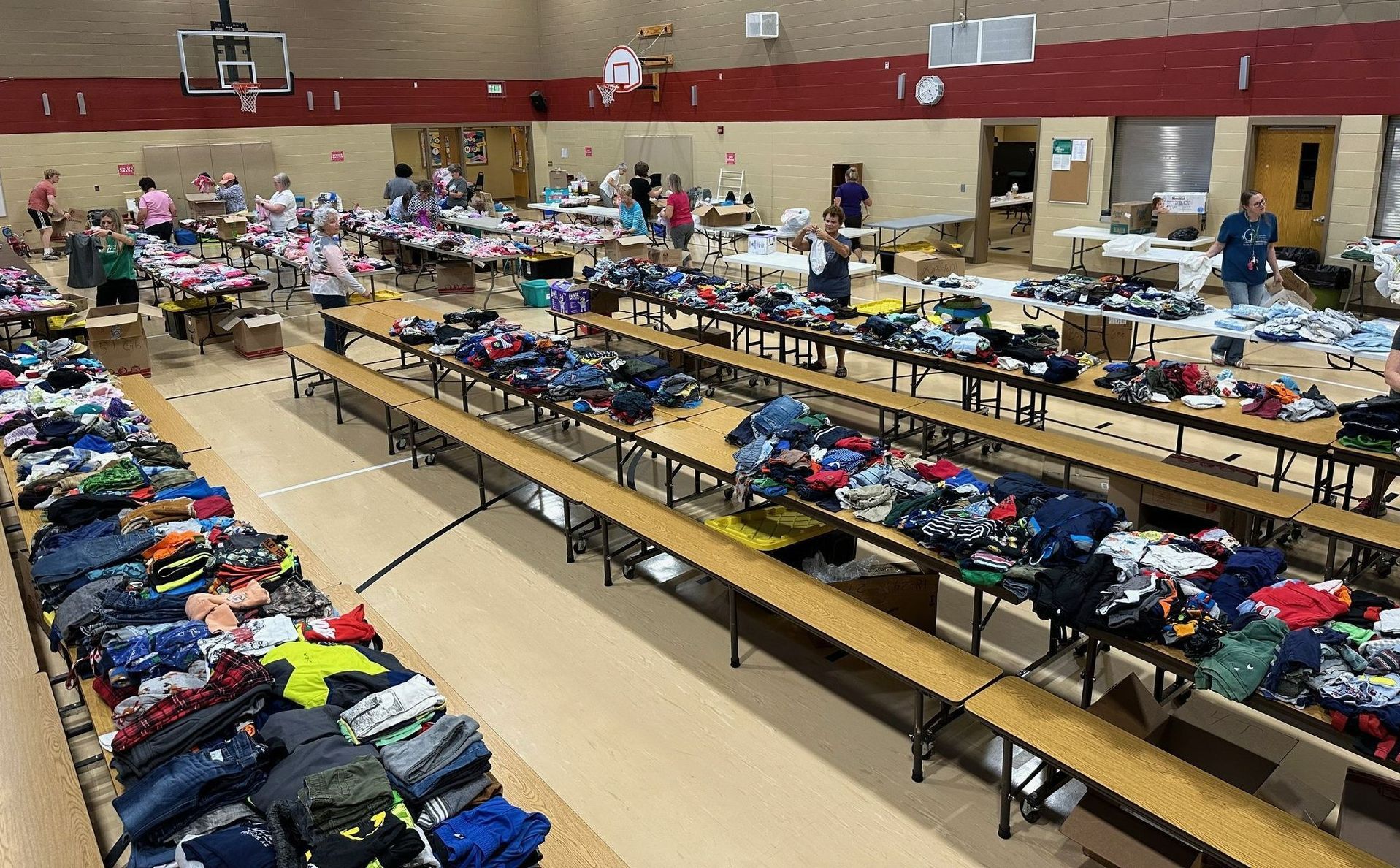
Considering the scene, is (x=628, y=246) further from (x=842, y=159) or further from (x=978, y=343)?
(x=978, y=343)

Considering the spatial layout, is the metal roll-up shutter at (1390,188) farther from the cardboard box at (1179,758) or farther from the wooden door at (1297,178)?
the cardboard box at (1179,758)

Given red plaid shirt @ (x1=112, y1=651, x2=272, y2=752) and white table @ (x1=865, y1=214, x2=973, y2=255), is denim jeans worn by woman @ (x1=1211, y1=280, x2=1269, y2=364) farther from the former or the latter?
red plaid shirt @ (x1=112, y1=651, x2=272, y2=752)

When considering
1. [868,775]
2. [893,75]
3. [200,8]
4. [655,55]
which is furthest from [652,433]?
[200,8]

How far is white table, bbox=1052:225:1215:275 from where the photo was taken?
45.6 ft

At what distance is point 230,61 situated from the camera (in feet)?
69.9

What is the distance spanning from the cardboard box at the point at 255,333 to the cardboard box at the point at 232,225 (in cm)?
794

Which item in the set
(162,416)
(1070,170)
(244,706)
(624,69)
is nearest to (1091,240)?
(1070,170)

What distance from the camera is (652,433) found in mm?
6676

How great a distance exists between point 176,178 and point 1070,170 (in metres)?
18.3

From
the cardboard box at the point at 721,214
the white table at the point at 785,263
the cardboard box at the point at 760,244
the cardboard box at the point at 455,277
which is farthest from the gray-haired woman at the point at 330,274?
the cardboard box at the point at 721,214

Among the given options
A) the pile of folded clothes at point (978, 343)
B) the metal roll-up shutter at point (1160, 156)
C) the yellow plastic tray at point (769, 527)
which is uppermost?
the metal roll-up shutter at point (1160, 156)

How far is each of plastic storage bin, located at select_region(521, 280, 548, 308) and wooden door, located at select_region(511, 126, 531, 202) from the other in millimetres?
14507

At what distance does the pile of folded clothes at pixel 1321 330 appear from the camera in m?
7.86

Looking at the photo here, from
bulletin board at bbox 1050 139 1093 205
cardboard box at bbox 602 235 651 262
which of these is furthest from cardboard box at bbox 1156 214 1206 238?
cardboard box at bbox 602 235 651 262
